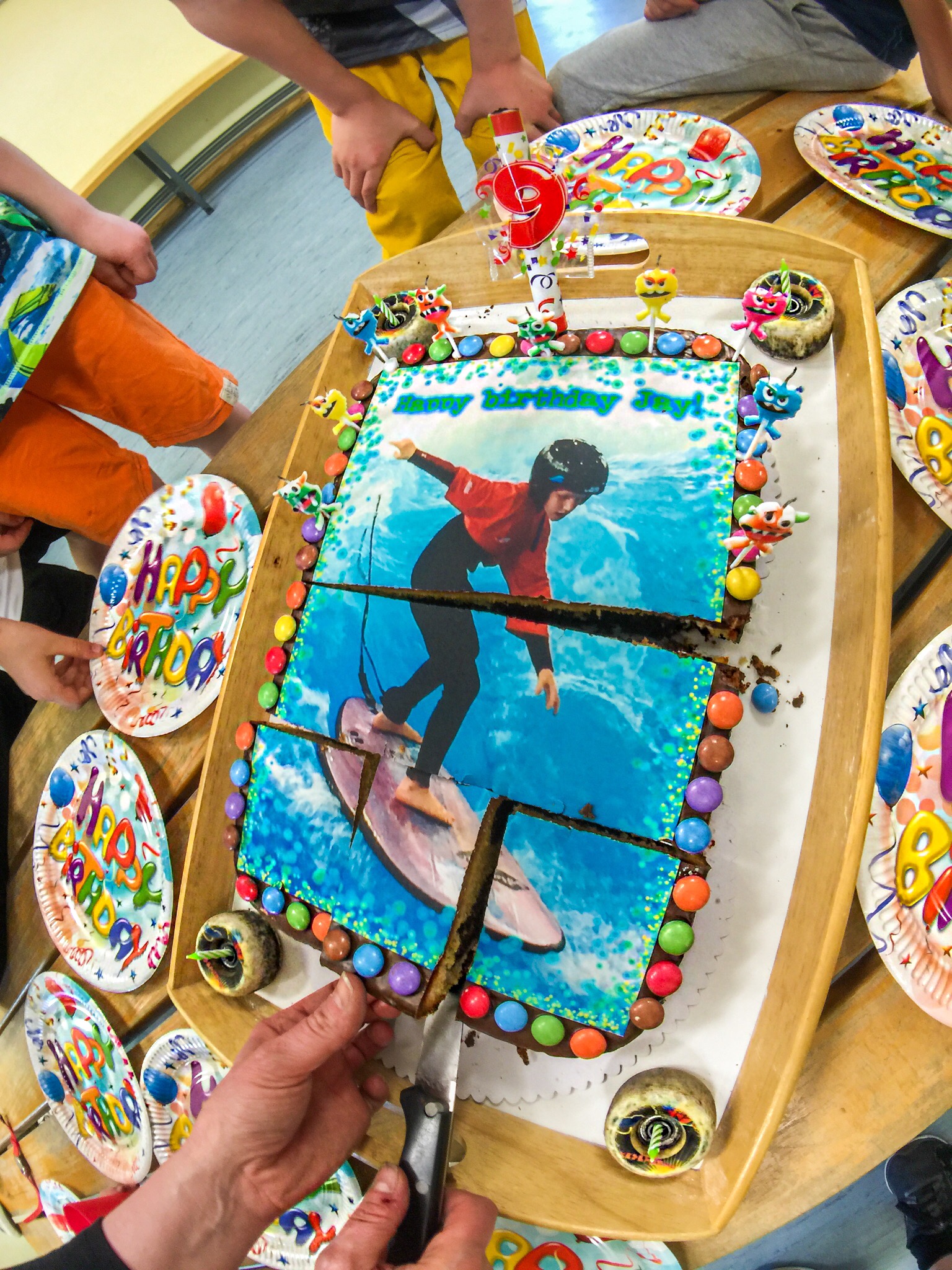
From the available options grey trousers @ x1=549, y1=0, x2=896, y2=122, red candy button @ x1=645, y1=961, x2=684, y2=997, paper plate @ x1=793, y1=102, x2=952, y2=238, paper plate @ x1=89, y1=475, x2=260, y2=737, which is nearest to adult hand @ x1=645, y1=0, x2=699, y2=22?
grey trousers @ x1=549, y1=0, x2=896, y2=122

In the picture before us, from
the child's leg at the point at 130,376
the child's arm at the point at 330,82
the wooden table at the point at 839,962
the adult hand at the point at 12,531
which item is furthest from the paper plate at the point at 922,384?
the adult hand at the point at 12,531

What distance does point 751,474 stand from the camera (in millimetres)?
675

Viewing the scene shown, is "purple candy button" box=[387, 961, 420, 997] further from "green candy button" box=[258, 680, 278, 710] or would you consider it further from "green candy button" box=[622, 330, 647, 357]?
"green candy button" box=[622, 330, 647, 357]

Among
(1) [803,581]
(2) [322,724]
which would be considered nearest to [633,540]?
(1) [803,581]

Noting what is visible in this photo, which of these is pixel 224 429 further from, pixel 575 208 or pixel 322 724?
pixel 322 724

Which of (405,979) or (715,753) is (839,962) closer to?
(715,753)

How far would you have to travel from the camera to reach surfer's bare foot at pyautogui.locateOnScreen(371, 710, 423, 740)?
726 mm

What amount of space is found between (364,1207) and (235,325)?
7.34 feet

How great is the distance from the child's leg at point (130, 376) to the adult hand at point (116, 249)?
4 centimetres

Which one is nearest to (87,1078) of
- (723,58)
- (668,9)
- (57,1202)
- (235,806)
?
(57,1202)

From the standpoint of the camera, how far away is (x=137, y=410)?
1.27m

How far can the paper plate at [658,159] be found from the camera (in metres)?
1.01

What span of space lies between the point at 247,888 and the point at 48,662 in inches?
22.6

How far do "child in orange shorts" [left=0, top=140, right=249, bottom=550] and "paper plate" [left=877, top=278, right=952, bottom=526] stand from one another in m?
1.06
